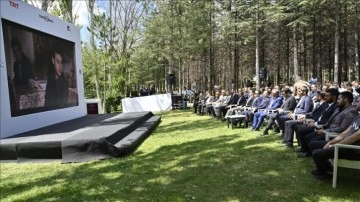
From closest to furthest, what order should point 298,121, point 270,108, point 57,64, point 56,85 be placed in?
point 298,121 < point 270,108 < point 56,85 < point 57,64

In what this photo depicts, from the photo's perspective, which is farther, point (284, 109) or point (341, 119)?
point (284, 109)

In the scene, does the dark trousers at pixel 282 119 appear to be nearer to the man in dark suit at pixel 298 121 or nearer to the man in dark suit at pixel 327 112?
the man in dark suit at pixel 298 121

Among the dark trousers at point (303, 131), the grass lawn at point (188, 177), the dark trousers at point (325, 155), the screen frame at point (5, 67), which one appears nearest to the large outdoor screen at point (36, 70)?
the screen frame at point (5, 67)

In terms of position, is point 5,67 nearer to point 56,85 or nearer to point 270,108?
point 56,85

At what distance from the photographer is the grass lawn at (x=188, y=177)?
147 inches

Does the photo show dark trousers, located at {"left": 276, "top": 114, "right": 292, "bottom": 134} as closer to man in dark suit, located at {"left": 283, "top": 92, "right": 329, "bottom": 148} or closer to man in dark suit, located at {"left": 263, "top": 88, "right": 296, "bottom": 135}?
man in dark suit, located at {"left": 263, "top": 88, "right": 296, "bottom": 135}

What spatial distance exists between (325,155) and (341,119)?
89cm

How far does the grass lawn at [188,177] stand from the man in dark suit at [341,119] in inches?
17.7

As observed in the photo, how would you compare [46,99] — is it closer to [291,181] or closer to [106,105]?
[291,181]

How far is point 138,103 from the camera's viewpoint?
56.4 ft

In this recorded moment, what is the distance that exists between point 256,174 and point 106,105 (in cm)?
1434

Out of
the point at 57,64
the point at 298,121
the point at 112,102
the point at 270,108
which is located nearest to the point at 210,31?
the point at 112,102

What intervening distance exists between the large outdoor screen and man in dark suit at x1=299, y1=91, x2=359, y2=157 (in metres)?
6.36

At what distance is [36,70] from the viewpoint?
8.83m
